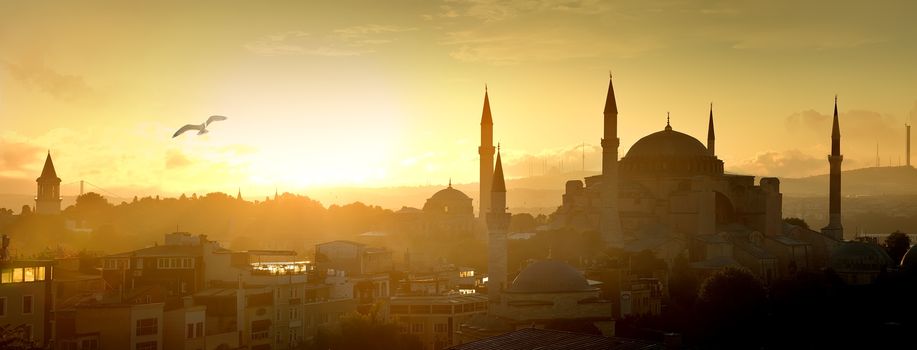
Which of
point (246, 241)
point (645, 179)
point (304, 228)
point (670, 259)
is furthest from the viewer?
point (304, 228)

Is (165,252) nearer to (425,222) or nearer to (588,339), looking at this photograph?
(588,339)

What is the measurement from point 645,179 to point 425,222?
26.9 m

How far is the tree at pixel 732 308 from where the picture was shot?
46094mm

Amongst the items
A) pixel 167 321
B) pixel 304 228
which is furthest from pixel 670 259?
pixel 304 228

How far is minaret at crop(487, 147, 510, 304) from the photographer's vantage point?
162 ft

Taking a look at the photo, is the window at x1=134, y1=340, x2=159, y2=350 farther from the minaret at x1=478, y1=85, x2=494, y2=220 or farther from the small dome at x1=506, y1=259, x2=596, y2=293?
the minaret at x1=478, y1=85, x2=494, y2=220

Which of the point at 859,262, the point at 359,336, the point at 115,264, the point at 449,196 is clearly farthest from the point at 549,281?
the point at 449,196

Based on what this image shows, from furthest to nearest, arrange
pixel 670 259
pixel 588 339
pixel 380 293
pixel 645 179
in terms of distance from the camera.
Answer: pixel 645 179, pixel 670 259, pixel 380 293, pixel 588 339

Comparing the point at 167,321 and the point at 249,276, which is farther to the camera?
the point at 249,276

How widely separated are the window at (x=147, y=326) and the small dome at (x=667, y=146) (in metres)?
41.8

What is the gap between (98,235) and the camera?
88.9 metres

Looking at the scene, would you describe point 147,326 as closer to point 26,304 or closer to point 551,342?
point 26,304

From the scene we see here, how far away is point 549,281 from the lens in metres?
43.2

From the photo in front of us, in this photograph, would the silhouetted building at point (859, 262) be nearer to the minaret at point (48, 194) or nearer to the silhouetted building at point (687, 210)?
the silhouetted building at point (687, 210)
